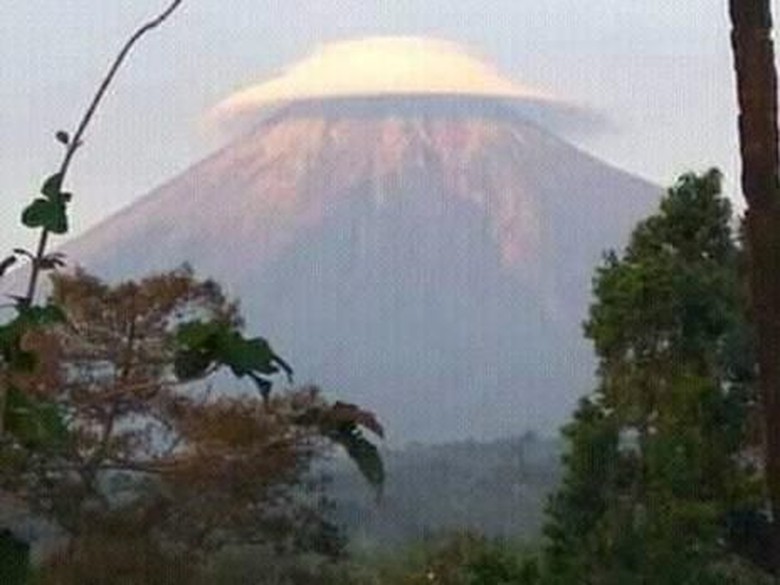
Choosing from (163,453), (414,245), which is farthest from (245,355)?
(414,245)

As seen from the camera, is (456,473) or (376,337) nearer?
(456,473)

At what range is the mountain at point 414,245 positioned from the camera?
11550 cm

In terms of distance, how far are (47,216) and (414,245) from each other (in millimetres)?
130483

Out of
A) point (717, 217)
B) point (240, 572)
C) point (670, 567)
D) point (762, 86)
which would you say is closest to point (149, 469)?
point (762, 86)

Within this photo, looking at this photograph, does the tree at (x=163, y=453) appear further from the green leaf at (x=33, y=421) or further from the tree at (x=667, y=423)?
the green leaf at (x=33, y=421)

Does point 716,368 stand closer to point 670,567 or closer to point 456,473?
point 670,567

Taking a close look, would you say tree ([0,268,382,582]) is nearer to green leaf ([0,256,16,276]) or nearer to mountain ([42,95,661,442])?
green leaf ([0,256,16,276])

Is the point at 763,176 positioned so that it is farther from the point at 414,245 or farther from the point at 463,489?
the point at 414,245

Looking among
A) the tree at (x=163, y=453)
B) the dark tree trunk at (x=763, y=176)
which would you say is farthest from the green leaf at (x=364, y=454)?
the tree at (x=163, y=453)

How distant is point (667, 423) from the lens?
14.2 m

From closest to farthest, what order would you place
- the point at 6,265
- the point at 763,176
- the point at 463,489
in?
the point at 6,265 < the point at 763,176 < the point at 463,489

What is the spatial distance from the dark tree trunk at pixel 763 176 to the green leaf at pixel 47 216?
5.42 metres

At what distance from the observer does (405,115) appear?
14612 centimetres

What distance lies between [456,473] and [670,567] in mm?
63701
